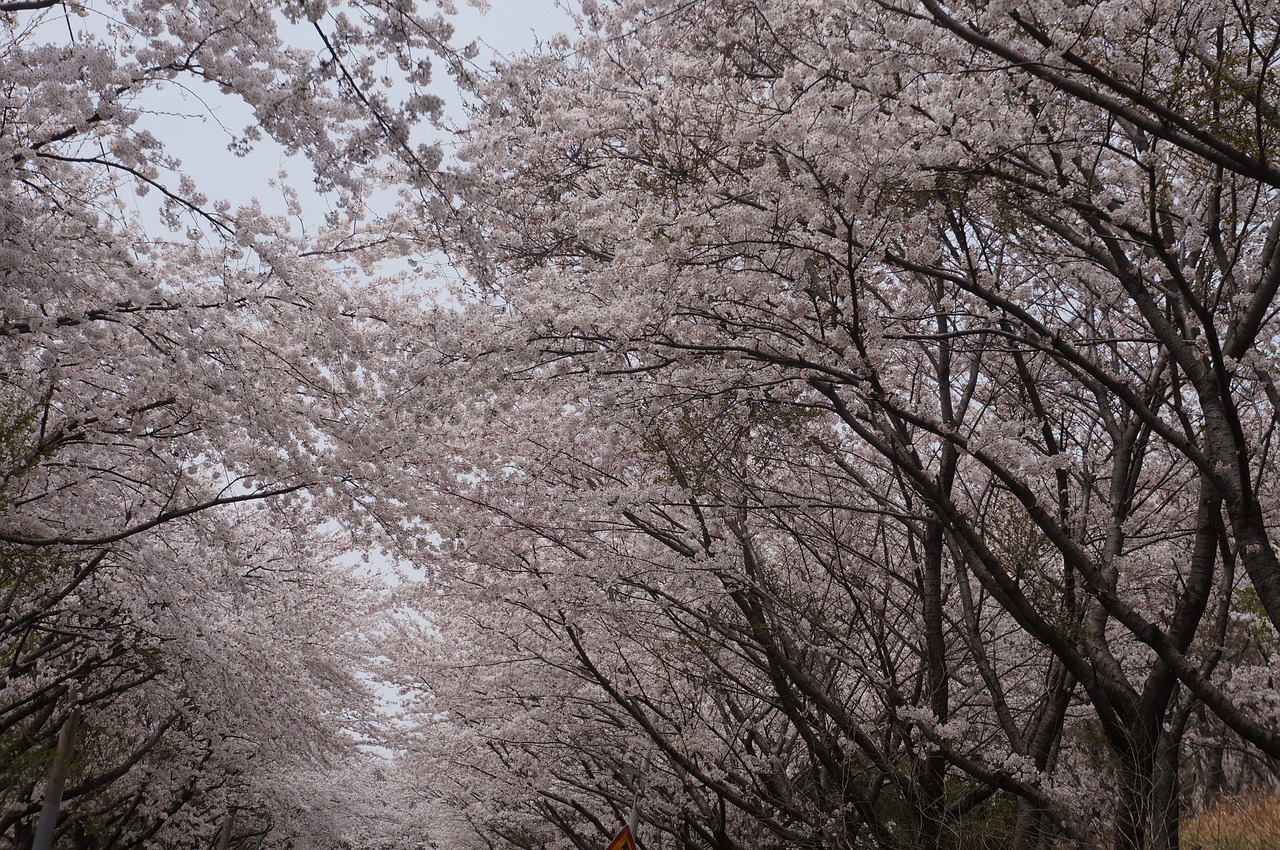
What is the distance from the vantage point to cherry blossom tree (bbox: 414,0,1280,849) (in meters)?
5.68

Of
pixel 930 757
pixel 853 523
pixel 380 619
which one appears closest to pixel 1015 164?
pixel 930 757

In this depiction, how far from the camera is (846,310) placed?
259 inches

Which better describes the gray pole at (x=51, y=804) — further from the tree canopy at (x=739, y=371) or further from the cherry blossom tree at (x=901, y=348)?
the cherry blossom tree at (x=901, y=348)

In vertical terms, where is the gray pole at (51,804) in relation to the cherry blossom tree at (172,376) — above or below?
below

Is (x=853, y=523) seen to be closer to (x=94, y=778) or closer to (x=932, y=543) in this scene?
(x=932, y=543)

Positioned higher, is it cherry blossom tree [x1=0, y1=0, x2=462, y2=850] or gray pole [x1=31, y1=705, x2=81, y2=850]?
cherry blossom tree [x1=0, y1=0, x2=462, y2=850]

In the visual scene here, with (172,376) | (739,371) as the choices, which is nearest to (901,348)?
(739,371)

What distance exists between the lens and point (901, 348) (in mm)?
9773

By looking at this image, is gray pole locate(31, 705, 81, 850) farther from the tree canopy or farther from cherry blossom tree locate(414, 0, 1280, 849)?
cherry blossom tree locate(414, 0, 1280, 849)

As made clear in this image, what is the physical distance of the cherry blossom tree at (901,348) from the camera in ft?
18.6

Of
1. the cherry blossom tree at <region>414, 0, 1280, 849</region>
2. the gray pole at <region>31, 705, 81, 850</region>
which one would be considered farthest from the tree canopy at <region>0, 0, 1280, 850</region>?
the gray pole at <region>31, 705, 81, 850</region>

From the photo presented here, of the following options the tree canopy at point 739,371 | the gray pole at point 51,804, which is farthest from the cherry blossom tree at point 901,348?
the gray pole at point 51,804

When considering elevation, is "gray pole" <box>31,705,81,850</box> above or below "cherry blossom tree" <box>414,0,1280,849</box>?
below

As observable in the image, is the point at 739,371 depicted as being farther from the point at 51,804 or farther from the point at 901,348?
the point at 51,804
